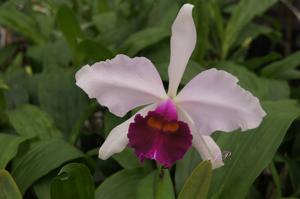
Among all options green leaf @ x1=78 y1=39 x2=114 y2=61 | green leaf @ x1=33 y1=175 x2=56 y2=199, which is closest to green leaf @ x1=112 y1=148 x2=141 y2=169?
green leaf @ x1=33 y1=175 x2=56 y2=199

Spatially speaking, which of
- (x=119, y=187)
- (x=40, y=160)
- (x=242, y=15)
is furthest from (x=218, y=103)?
(x=242, y=15)

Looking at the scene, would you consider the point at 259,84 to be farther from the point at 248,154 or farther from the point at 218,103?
the point at 218,103

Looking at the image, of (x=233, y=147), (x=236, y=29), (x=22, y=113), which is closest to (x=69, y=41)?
(x=22, y=113)

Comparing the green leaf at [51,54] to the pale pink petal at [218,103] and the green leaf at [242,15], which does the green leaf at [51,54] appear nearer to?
the green leaf at [242,15]

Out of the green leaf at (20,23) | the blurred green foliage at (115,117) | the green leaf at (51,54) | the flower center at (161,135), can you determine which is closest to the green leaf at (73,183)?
the blurred green foliage at (115,117)

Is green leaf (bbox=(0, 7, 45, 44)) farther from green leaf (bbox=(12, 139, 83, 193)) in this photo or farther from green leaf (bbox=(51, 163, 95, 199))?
green leaf (bbox=(51, 163, 95, 199))

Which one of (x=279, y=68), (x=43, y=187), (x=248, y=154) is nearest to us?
(x=248, y=154)
